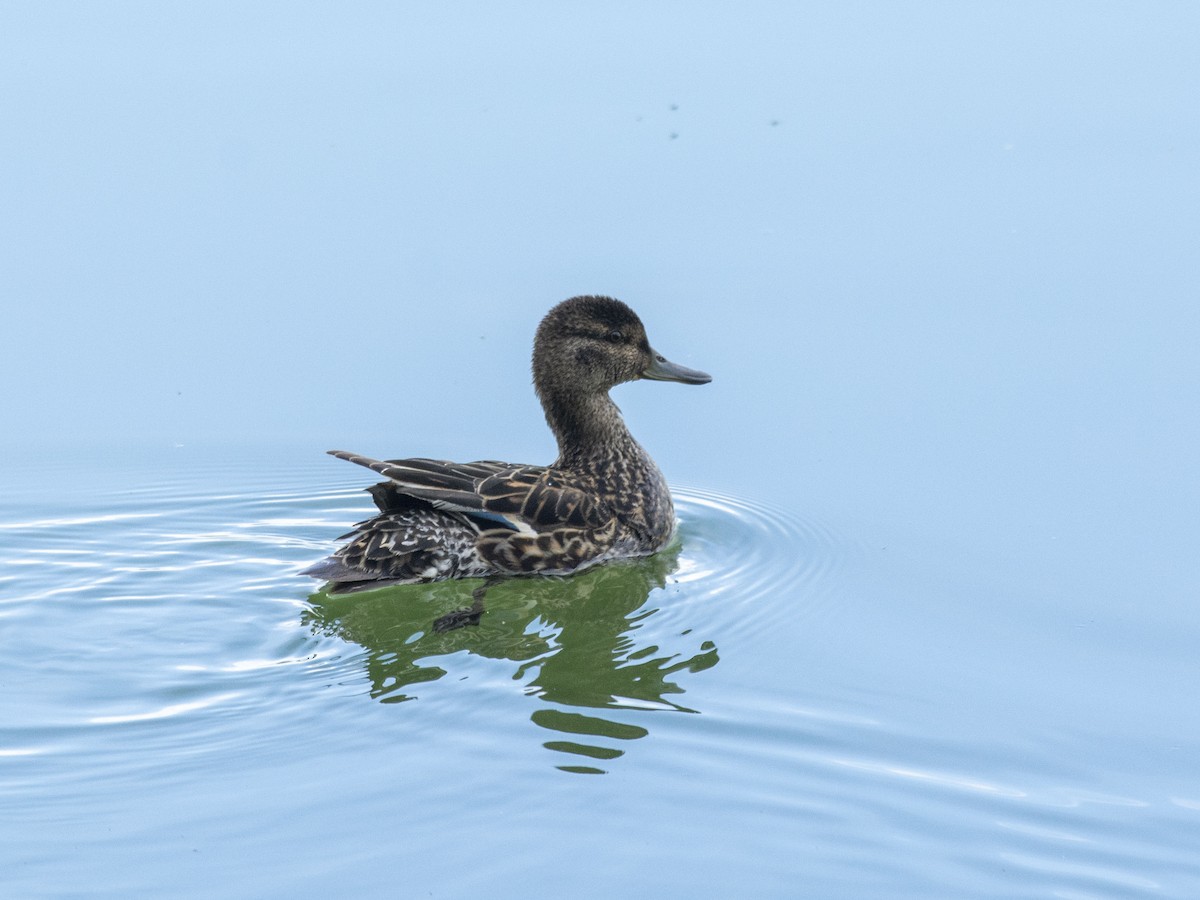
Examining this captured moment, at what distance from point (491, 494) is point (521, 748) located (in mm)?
1758

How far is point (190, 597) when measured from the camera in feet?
20.4

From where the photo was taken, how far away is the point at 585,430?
7145mm

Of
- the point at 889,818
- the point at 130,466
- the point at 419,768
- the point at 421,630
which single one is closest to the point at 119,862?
the point at 419,768

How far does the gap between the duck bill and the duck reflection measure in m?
0.96

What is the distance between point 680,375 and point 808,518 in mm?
929

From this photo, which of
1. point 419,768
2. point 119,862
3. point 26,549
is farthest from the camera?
point 26,549

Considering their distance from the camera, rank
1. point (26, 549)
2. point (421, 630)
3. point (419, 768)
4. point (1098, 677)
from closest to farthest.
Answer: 1. point (419, 768)
2. point (1098, 677)
3. point (421, 630)
4. point (26, 549)

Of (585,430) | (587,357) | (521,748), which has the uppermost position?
(587,357)

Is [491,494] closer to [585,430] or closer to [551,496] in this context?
[551,496]

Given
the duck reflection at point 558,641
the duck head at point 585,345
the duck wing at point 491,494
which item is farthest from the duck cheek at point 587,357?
the duck reflection at point 558,641

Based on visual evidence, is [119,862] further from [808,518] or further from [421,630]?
[808,518]

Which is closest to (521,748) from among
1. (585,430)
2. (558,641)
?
(558,641)

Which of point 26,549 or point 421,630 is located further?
point 26,549

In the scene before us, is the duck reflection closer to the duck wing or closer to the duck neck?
the duck wing
